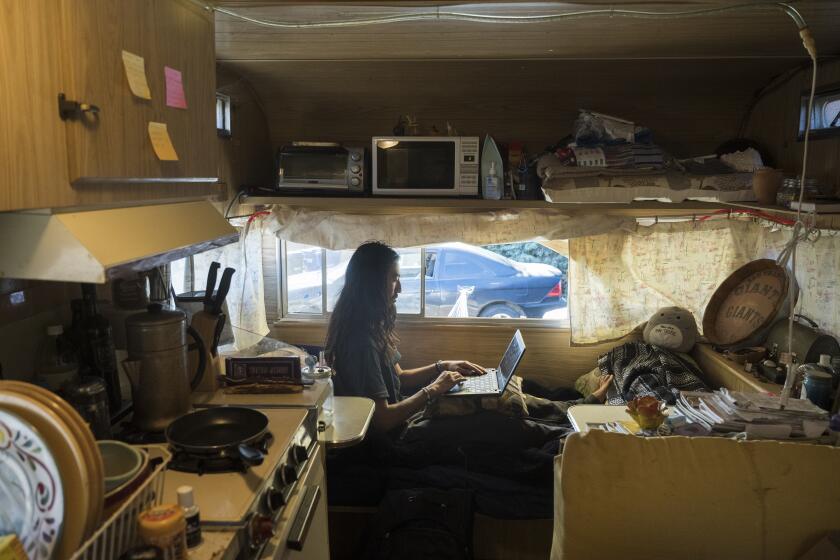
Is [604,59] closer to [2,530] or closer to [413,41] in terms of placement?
[413,41]

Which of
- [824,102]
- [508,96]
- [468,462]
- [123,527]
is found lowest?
[468,462]

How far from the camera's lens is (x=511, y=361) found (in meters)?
2.55

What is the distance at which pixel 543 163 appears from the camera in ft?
8.59

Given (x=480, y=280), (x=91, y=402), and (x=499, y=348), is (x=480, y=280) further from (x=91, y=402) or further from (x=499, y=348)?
(x=91, y=402)

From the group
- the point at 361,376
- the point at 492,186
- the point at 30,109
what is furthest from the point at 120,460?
the point at 492,186

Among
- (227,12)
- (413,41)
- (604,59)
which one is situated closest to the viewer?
(227,12)

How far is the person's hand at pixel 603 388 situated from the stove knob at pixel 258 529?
1.93m

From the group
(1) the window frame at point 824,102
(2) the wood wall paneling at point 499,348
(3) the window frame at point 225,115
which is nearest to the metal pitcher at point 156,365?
(3) the window frame at point 225,115

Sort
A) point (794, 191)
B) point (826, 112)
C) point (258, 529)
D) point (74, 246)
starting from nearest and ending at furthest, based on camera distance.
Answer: point (74, 246)
point (258, 529)
point (794, 191)
point (826, 112)

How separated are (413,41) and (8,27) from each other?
1.49 m

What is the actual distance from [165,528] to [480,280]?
240 cm

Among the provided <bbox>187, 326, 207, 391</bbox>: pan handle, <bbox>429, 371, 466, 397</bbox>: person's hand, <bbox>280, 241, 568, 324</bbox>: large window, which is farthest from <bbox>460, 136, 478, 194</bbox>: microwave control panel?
<bbox>187, 326, 207, 391</bbox>: pan handle

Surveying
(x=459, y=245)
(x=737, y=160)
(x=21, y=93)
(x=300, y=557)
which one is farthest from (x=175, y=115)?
(x=737, y=160)

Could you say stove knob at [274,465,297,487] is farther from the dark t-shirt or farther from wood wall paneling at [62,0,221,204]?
the dark t-shirt
